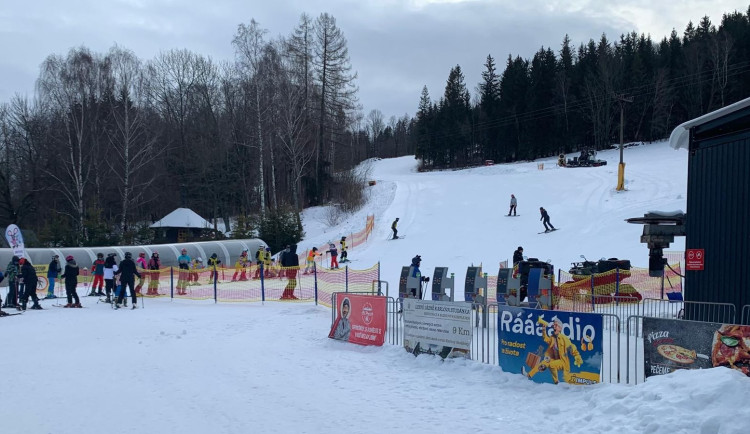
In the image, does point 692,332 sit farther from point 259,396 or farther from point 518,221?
point 518,221

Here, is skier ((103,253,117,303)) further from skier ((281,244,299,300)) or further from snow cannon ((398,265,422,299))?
snow cannon ((398,265,422,299))

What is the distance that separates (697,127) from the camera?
41.1 feet

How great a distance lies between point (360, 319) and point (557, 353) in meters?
4.90

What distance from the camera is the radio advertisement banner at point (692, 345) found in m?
7.00

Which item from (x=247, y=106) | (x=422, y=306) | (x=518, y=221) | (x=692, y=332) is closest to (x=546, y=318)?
(x=692, y=332)

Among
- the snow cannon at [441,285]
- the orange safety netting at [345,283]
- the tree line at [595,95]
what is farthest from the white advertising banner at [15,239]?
the tree line at [595,95]

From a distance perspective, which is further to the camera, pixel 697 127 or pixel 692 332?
pixel 697 127

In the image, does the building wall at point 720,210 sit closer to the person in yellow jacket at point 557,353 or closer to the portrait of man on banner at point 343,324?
the person in yellow jacket at point 557,353

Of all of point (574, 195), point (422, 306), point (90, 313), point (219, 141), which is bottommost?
point (90, 313)

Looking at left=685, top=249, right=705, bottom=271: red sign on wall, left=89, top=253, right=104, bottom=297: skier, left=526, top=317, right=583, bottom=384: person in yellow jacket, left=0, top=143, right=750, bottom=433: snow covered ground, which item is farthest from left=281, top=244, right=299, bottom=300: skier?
left=526, top=317, right=583, bottom=384: person in yellow jacket

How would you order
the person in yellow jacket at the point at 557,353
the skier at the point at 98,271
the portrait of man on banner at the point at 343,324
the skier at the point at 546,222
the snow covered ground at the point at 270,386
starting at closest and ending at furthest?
the snow covered ground at the point at 270,386, the person in yellow jacket at the point at 557,353, the portrait of man on banner at the point at 343,324, the skier at the point at 98,271, the skier at the point at 546,222

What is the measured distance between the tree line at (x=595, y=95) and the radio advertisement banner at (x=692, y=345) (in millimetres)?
64547

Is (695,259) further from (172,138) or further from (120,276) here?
(172,138)

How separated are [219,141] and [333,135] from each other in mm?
12076
